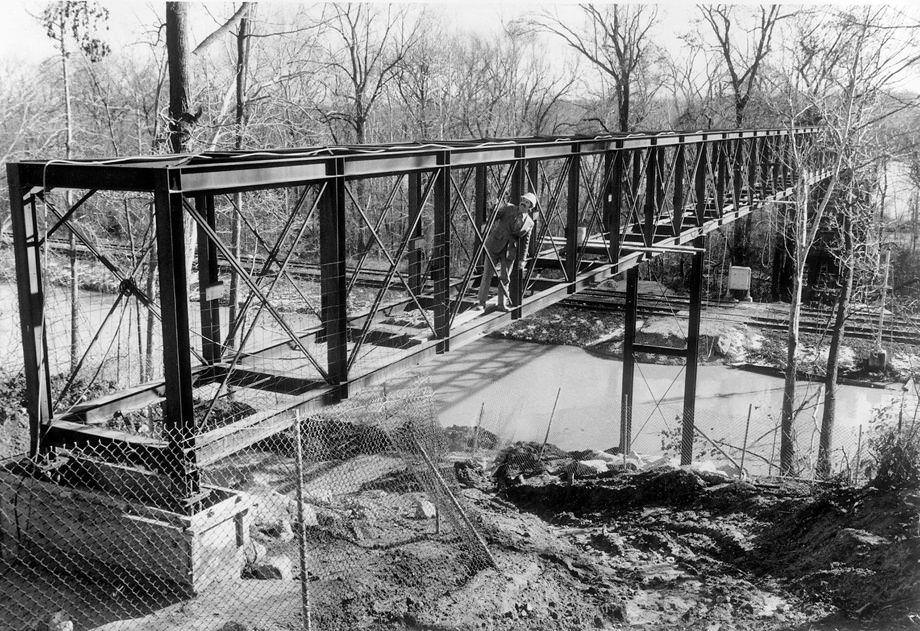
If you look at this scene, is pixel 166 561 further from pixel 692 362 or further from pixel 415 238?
pixel 692 362

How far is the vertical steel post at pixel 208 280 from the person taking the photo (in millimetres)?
8594

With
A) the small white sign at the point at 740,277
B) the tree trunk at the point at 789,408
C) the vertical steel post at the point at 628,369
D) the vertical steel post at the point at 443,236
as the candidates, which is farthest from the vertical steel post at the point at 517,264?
the small white sign at the point at 740,277

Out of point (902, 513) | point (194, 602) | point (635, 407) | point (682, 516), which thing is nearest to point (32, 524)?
point (194, 602)

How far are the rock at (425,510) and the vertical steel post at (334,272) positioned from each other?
265 cm

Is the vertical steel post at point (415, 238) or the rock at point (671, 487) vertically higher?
the vertical steel post at point (415, 238)

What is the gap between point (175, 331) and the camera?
615 cm

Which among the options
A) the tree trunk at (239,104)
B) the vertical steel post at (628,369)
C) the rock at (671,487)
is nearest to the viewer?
the rock at (671,487)

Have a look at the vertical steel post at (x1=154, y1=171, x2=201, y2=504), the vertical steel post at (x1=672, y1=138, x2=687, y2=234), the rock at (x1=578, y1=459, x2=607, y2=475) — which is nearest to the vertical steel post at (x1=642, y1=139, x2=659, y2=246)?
the vertical steel post at (x1=672, y1=138, x2=687, y2=234)

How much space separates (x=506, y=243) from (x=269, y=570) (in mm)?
5363

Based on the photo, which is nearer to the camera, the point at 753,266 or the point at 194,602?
the point at 194,602

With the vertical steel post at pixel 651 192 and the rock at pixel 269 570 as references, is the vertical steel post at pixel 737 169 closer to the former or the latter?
the vertical steel post at pixel 651 192

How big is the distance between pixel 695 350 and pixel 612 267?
5.23m

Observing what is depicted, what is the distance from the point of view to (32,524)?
724 cm

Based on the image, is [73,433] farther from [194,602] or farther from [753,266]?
[753,266]
